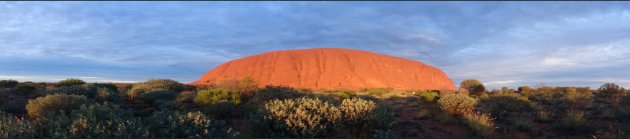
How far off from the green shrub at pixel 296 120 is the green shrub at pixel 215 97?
24.1ft

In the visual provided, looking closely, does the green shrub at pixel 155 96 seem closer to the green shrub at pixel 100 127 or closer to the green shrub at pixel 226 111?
the green shrub at pixel 226 111

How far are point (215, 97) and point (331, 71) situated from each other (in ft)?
162

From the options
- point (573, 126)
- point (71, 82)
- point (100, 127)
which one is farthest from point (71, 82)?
point (573, 126)

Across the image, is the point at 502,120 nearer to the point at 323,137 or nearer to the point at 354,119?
the point at 354,119

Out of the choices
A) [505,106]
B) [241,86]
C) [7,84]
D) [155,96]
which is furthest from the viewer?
[7,84]

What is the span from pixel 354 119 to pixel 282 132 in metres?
2.36

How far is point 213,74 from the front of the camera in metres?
77.5

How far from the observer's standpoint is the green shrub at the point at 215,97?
19906 mm

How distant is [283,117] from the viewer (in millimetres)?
12312

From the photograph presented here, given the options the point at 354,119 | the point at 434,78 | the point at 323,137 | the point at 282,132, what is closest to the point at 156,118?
the point at 282,132

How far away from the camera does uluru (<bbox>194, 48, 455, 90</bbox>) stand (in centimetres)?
6550

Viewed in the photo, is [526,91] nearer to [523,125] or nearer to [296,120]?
[523,125]

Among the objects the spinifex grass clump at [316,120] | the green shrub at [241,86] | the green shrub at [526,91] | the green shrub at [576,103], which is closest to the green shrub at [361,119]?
the spinifex grass clump at [316,120]

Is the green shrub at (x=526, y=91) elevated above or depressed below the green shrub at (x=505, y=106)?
→ above
